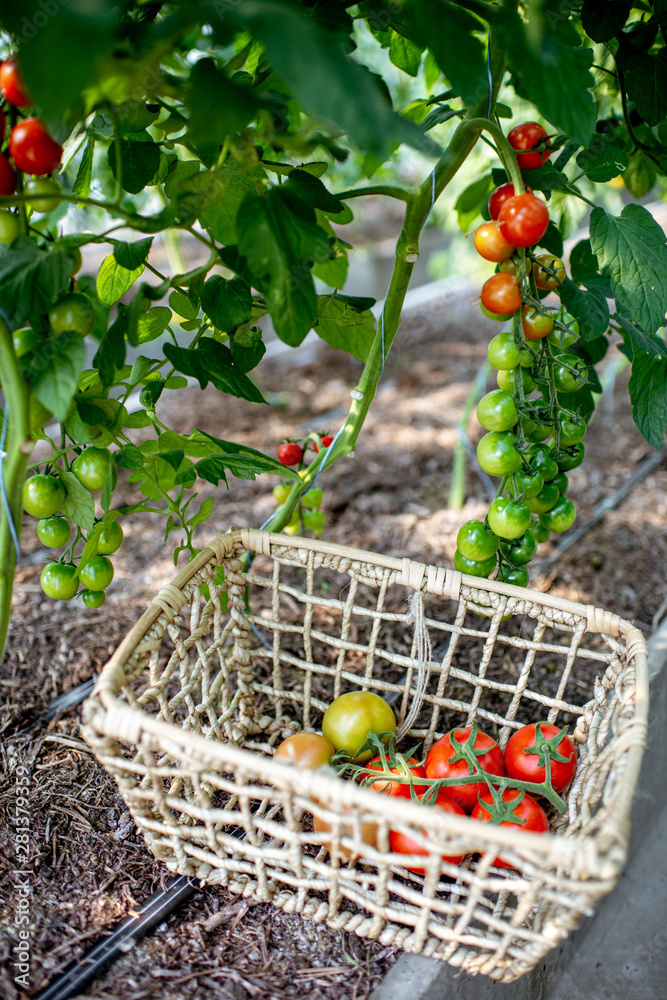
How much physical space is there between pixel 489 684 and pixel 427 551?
67 centimetres

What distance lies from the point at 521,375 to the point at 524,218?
0.19 m

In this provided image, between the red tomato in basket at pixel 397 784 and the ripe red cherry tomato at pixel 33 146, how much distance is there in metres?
0.74

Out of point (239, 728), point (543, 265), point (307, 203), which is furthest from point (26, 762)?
point (543, 265)

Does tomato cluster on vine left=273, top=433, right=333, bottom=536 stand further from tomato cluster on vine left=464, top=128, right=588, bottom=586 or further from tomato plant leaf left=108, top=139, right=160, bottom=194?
tomato plant leaf left=108, top=139, right=160, bottom=194

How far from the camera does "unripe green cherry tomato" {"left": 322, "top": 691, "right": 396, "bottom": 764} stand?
3.14 ft

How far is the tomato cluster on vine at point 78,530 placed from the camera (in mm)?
759

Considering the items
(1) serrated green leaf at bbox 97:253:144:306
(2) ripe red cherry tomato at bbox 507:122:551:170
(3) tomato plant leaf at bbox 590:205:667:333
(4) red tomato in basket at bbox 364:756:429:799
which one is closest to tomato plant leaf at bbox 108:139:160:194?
(1) serrated green leaf at bbox 97:253:144:306

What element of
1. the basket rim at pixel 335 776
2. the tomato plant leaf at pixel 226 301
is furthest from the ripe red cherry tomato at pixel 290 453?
the tomato plant leaf at pixel 226 301

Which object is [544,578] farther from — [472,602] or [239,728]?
[239,728]

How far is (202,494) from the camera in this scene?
74.5 inches

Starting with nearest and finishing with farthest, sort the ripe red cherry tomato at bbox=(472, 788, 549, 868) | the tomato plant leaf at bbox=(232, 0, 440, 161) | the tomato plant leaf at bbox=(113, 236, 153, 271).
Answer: the tomato plant leaf at bbox=(232, 0, 440, 161) → the tomato plant leaf at bbox=(113, 236, 153, 271) → the ripe red cherry tomato at bbox=(472, 788, 549, 868)

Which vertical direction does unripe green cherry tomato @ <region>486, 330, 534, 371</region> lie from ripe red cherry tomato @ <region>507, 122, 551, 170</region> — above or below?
below

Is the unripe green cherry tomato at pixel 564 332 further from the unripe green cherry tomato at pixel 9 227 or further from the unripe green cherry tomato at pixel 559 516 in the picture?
the unripe green cherry tomato at pixel 9 227

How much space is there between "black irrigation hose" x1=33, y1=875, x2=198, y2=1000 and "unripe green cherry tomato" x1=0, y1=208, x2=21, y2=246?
76cm
